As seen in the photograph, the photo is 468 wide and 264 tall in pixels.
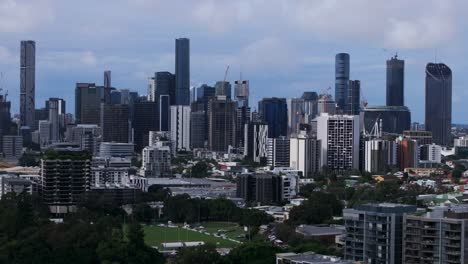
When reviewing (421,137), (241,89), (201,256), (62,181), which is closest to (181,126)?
(241,89)

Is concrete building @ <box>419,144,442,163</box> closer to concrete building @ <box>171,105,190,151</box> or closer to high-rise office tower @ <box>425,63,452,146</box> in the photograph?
concrete building @ <box>171,105,190,151</box>

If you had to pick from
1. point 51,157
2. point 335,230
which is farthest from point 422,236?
point 51,157

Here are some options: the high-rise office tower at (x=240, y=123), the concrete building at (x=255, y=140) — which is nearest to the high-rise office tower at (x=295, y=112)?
the high-rise office tower at (x=240, y=123)

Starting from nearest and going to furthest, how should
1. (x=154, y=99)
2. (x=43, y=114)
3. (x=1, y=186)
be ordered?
(x=1, y=186), (x=154, y=99), (x=43, y=114)

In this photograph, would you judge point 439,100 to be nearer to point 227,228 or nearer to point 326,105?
point 326,105

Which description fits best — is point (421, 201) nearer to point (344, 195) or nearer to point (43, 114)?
point (344, 195)

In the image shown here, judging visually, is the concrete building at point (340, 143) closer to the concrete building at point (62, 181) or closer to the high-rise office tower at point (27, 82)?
the concrete building at point (62, 181)
